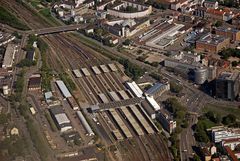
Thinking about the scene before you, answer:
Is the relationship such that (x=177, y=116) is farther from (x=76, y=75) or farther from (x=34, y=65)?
(x=34, y=65)

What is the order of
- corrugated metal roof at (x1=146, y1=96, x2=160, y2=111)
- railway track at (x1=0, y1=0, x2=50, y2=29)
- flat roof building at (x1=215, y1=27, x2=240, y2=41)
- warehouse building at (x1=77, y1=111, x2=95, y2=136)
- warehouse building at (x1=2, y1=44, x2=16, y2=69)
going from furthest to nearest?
railway track at (x1=0, y1=0, x2=50, y2=29)
flat roof building at (x1=215, y1=27, x2=240, y2=41)
warehouse building at (x1=2, y1=44, x2=16, y2=69)
corrugated metal roof at (x1=146, y1=96, x2=160, y2=111)
warehouse building at (x1=77, y1=111, x2=95, y2=136)

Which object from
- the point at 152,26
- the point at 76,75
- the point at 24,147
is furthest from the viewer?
the point at 152,26

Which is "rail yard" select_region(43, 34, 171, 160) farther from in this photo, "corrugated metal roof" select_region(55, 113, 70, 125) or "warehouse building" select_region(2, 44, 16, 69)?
"warehouse building" select_region(2, 44, 16, 69)

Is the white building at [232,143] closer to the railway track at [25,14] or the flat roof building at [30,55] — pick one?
the flat roof building at [30,55]

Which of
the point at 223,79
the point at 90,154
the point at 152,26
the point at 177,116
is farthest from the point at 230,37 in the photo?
the point at 90,154

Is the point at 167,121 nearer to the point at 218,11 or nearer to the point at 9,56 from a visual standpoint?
the point at 9,56

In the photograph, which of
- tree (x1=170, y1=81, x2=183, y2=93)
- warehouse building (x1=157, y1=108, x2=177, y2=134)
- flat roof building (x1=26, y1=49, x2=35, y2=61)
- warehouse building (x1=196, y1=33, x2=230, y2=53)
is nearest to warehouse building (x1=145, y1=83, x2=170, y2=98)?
tree (x1=170, y1=81, x2=183, y2=93)

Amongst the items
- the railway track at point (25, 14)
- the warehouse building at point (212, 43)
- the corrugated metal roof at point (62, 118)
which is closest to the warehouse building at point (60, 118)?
the corrugated metal roof at point (62, 118)
